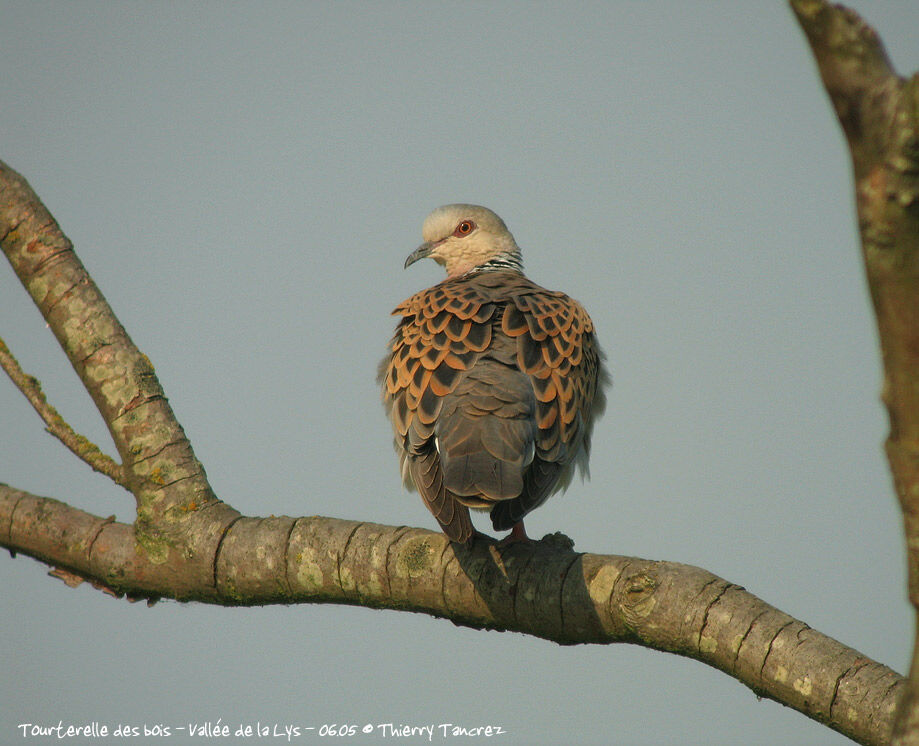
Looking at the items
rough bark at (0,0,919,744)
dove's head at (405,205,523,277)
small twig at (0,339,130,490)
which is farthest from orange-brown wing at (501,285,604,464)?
small twig at (0,339,130,490)

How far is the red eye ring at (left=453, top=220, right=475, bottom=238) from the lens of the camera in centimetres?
750

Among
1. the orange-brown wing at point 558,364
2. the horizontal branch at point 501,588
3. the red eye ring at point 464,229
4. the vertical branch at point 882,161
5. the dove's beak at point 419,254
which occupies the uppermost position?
the red eye ring at point 464,229

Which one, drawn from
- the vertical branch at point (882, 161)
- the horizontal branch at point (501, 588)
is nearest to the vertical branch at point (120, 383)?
the horizontal branch at point (501, 588)

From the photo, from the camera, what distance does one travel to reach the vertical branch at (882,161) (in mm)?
1657

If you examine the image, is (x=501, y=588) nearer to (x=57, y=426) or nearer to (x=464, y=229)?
(x=57, y=426)

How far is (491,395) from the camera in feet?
15.0

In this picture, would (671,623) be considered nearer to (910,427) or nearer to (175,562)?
(910,427)

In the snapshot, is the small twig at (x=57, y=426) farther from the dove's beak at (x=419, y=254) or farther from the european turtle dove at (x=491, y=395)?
the dove's beak at (x=419, y=254)

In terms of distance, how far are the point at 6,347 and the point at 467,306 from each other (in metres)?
2.36

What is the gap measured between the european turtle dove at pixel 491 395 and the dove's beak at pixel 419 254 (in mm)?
1457

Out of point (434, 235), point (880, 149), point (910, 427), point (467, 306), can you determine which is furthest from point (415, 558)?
point (434, 235)

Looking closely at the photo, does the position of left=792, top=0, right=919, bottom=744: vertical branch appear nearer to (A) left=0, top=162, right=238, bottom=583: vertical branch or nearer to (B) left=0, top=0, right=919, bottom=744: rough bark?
(B) left=0, top=0, right=919, bottom=744: rough bark

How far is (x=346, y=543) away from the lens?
3830 mm

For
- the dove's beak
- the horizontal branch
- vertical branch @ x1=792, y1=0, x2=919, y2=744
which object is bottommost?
the horizontal branch
